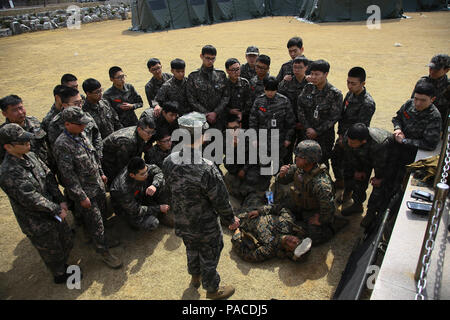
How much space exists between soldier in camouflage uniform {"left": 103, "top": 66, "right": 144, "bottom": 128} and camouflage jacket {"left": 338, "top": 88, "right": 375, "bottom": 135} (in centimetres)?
374

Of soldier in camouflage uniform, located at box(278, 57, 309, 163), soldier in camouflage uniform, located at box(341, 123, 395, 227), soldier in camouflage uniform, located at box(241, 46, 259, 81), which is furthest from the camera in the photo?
soldier in camouflage uniform, located at box(241, 46, 259, 81)

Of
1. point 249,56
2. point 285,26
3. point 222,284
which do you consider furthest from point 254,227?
point 285,26

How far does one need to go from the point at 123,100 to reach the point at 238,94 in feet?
7.05

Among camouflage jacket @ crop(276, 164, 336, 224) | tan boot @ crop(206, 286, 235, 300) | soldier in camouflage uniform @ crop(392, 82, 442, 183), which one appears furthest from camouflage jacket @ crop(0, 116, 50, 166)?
soldier in camouflage uniform @ crop(392, 82, 442, 183)

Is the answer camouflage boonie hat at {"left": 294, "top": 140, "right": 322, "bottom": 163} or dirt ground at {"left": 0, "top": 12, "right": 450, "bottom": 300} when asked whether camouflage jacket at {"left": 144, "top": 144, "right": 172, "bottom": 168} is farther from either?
camouflage boonie hat at {"left": 294, "top": 140, "right": 322, "bottom": 163}

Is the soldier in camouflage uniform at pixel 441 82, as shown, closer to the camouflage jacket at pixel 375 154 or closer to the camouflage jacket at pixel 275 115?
the camouflage jacket at pixel 375 154

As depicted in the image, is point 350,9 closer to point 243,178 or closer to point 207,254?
point 243,178

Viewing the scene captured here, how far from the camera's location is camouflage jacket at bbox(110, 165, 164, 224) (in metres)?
4.22

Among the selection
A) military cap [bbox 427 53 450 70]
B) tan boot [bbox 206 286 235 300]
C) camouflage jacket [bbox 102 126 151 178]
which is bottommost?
tan boot [bbox 206 286 235 300]

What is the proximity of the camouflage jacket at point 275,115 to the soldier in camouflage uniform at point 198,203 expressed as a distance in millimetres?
2181

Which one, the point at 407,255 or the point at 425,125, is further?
the point at 425,125
